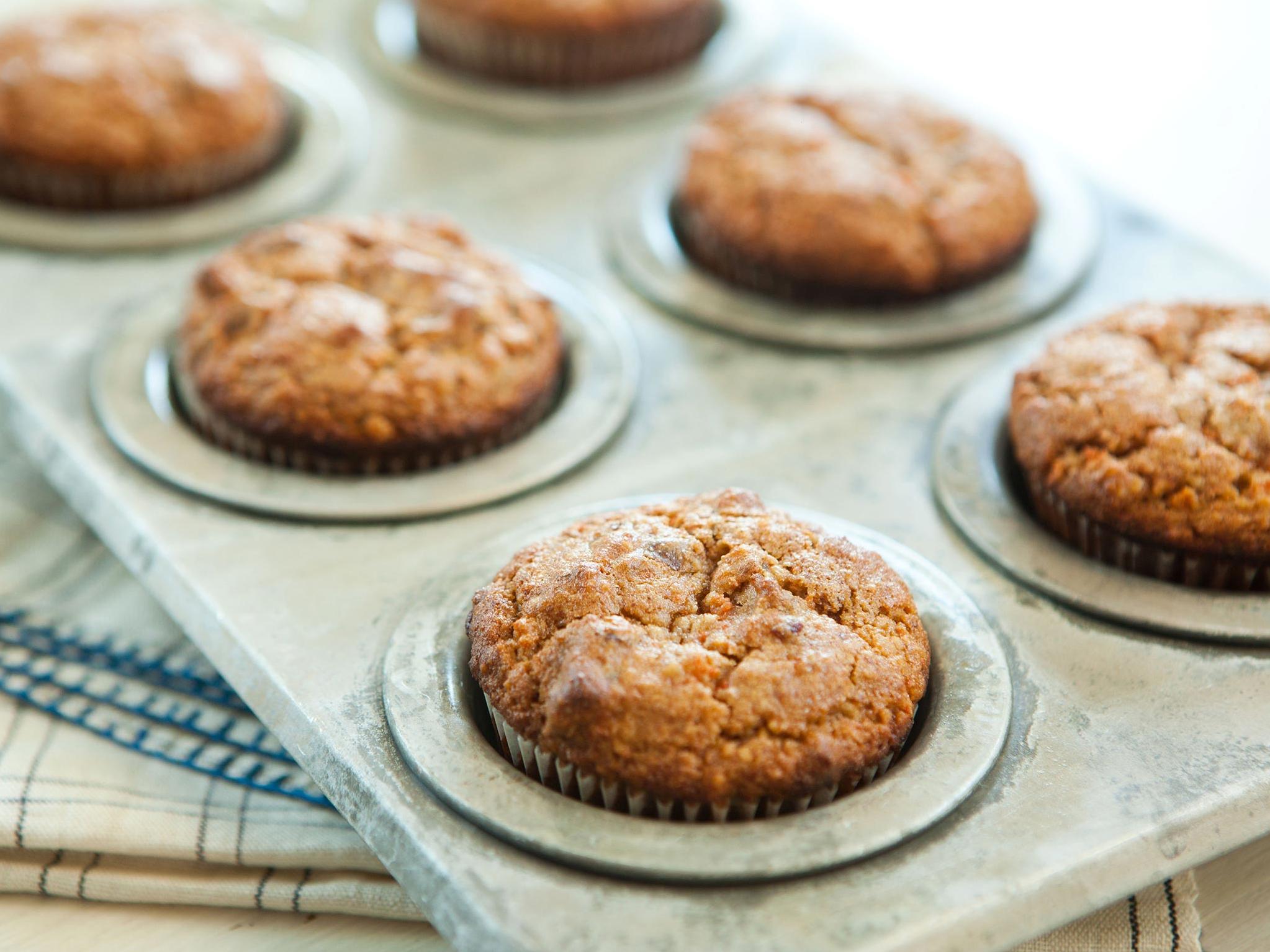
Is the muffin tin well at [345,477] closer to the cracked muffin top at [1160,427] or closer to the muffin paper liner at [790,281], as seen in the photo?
the muffin paper liner at [790,281]

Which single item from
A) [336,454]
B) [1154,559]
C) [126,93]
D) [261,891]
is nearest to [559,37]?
[126,93]

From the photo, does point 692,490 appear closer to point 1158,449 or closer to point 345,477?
point 345,477

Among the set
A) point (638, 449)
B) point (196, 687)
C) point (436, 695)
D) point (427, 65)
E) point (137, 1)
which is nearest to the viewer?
point (436, 695)

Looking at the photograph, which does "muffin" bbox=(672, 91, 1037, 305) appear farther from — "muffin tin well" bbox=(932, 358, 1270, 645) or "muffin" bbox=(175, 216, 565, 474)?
"muffin" bbox=(175, 216, 565, 474)

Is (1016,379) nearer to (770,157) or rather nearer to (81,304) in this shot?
(770,157)

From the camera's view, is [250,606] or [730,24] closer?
[250,606]

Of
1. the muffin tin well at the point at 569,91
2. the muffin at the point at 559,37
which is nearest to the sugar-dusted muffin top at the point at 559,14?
the muffin at the point at 559,37

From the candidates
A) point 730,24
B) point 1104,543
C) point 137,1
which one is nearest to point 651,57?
point 730,24
